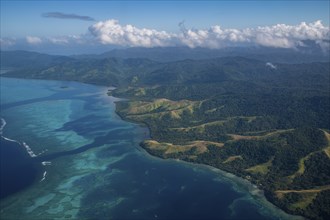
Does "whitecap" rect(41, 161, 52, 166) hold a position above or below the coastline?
above

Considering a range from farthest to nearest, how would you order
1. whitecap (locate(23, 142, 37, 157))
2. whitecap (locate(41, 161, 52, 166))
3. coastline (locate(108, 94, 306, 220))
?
whitecap (locate(23, 142, 37, 157))
whitecap (locate(41, 161, 52, 166))
coastline (locate(108, 94, 306, 220))

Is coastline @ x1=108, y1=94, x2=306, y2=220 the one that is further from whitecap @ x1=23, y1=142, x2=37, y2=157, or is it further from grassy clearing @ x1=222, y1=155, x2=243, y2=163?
whitecap @ x1=23, y1=142, x2=37, y2=157

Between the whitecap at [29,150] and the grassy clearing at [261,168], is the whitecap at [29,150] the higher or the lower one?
the higher one

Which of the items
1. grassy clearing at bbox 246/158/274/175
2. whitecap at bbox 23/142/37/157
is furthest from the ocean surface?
grassy clearing at bbox 246/158/274/175

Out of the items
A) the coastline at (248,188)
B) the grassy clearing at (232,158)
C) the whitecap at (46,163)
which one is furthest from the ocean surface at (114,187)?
the grassy clearing at (232,158)

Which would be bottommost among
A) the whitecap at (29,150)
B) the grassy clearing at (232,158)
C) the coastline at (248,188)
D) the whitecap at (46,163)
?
the coastline at (248,188)

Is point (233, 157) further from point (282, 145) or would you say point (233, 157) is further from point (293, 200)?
point (293, 200)

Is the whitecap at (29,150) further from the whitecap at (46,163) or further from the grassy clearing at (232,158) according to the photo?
the grassy clearing at (232,158)

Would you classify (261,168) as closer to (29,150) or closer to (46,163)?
(46,163)

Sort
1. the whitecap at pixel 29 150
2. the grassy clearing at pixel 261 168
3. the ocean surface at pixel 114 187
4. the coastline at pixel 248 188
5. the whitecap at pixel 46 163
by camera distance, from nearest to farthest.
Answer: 1. the ocean surface at pixel 114 187
2. the coastline at pixel 248 188
3. the grassy clearing at pixel 261 168
4. the whitecap at pixel 46 163
5. the whitecap at pixel 29 150

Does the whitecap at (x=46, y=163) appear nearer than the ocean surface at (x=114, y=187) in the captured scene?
No

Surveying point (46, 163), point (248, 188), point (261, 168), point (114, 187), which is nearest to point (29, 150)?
point (46, 163)
